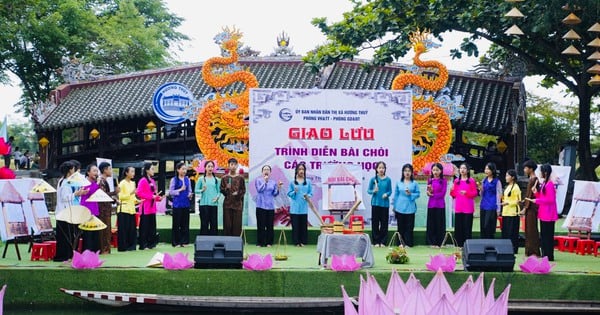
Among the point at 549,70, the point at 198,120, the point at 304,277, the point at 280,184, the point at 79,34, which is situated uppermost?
the point at 79,34

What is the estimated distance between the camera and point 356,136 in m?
12.2

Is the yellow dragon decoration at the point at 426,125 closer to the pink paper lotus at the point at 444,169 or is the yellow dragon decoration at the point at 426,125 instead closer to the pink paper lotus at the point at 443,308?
the pink paper lotus at the point at 444,169

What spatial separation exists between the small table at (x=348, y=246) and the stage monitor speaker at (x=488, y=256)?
40.5 inches

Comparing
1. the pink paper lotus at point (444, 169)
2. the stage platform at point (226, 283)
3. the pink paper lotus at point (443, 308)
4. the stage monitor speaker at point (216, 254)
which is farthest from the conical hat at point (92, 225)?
the pink paper lotus at point (443, 308)

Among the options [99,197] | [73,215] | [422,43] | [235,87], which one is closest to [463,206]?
[422,43]

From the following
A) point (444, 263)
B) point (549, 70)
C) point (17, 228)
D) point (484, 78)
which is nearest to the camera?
point (444, 263)

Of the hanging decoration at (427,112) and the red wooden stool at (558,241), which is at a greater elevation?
the hanging decoration at (427,112)

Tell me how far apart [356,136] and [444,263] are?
12.5ft

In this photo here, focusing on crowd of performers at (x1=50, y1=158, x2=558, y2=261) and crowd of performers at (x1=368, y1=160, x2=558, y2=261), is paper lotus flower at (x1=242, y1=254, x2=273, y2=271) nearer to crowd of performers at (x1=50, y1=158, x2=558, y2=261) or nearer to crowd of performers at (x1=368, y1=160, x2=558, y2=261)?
crowd of performers at (x1=50, y1=158, x2=558, y2=261)

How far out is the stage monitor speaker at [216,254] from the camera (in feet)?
29.0

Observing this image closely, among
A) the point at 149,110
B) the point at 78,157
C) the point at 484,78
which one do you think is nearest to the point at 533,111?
the point at 484,78

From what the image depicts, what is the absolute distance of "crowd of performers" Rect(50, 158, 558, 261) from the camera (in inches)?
410

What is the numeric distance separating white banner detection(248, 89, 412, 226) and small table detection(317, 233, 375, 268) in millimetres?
2960

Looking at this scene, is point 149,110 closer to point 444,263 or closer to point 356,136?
point 356,136
